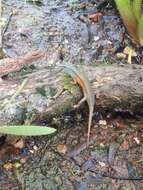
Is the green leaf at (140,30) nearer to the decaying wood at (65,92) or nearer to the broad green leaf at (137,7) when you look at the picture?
the broad green leaf at (137,7)

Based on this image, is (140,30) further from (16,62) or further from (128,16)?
(16,62)

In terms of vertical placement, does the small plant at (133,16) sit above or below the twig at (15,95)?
above

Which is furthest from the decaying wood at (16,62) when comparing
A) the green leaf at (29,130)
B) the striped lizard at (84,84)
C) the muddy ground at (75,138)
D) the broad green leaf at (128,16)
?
the broad green leaf at (128,16)

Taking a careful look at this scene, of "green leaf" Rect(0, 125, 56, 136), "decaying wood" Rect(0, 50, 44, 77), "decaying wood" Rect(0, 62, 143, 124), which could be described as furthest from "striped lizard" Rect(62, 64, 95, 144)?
"green leaf" Rect(0, 125, 56, 136)

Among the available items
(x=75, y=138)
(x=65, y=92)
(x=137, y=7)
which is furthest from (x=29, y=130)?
(x=137, y=7)

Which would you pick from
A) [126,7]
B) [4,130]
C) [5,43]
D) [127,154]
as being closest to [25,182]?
[4,130]

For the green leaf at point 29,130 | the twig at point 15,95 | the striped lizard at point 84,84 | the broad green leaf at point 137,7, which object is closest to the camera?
the green leaf at point 29,130
